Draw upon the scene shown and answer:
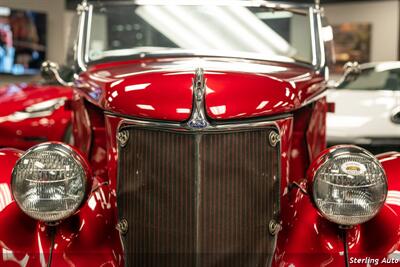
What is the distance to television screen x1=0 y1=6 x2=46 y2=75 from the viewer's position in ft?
34.1

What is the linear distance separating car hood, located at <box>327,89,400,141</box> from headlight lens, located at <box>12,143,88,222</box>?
14.3 ft

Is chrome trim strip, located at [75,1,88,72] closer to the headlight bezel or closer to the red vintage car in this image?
the red vintage car

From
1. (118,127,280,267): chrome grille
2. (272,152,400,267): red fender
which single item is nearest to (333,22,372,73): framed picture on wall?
(272,152,400,267): red fender

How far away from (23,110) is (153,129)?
149 inches

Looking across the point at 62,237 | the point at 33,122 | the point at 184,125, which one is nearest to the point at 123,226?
the point at 62,237

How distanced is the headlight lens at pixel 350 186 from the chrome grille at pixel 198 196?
246mm

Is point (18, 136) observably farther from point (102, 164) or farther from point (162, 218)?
point (162, 218)

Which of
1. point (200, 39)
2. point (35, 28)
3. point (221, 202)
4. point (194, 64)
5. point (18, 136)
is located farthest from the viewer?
point (35, 28)

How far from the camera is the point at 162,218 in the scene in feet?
6.68

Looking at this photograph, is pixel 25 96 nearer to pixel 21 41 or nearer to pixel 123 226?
Result: pixel 123 226

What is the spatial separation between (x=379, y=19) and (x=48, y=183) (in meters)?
10.8

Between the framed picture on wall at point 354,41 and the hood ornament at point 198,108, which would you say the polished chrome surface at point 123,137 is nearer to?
the hood ornament at point 198,108

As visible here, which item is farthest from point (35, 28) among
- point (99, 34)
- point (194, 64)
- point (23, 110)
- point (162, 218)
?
point (162, 218)

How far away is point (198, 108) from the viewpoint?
1.97 metres
